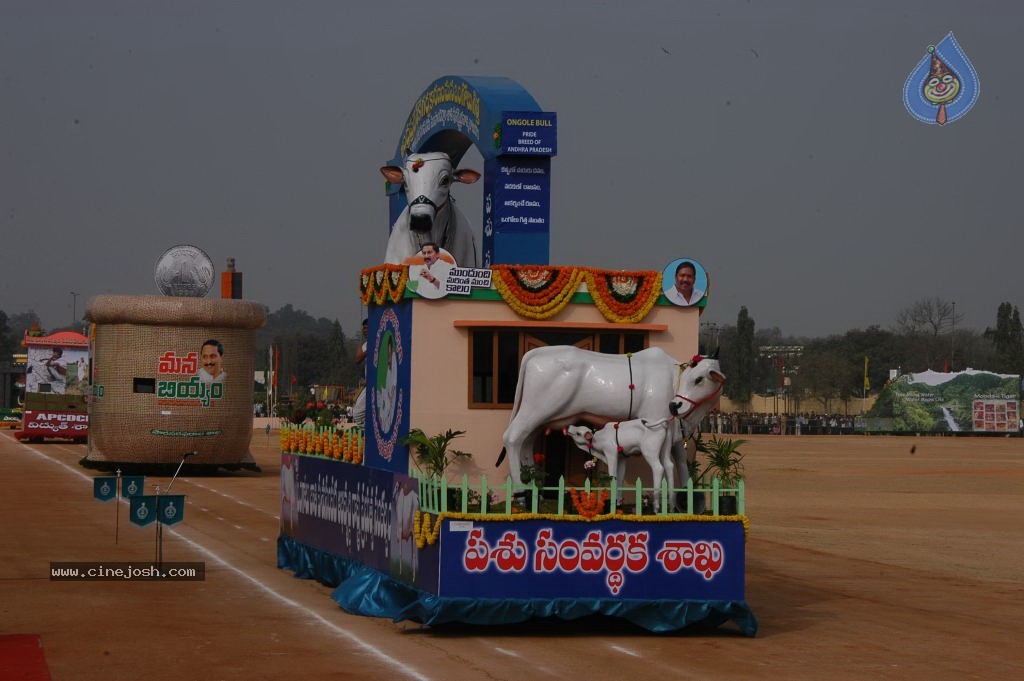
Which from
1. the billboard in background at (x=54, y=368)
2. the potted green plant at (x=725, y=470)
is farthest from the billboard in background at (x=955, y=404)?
the potted green plant at (x=725, y=470)

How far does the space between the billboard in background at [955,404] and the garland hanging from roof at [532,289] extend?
87.8 m

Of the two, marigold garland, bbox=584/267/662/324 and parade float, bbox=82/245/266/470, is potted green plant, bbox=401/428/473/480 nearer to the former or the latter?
marigold garland, bbox=584/267/662/324

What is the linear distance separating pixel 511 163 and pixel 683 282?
9.35 ft

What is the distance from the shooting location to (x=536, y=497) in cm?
1438

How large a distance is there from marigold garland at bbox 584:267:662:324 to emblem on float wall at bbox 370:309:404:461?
2.24 metres

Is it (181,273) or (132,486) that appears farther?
(181,273)

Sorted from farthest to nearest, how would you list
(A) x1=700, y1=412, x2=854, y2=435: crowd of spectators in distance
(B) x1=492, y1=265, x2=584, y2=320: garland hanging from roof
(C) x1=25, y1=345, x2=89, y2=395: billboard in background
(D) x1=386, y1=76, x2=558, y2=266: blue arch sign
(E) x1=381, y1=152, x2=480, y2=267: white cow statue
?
1. (C) x1=25, y1=345, x2=89, y2=395: billboard in background
2. (A) x1=700, y1=412, x2=854, y2=435: crowd of spectators in distance
3. (E) x1=381, y1=152, x2=480, y2=267: white cow statue
4. (D) x1=386, y1=76, x2=558, y2=266: blue arch sign
5. (B) x1=492, y1=265, x2=584, y2=320: garland hanging from roof

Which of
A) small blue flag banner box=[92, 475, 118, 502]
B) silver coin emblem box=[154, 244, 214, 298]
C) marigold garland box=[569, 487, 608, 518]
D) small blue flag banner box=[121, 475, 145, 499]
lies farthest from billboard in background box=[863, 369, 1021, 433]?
marigold garland box=[569, 487, 608, 518]

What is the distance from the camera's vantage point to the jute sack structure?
4162 cm

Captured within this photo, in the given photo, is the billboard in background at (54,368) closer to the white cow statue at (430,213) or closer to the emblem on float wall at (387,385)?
the white cow statue at (430,213)

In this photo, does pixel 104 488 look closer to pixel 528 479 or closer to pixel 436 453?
pixel 436 453

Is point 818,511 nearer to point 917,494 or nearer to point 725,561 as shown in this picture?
point 917,494

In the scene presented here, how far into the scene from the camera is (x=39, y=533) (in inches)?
975

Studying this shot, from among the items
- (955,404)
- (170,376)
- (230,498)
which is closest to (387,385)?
(230,498)
